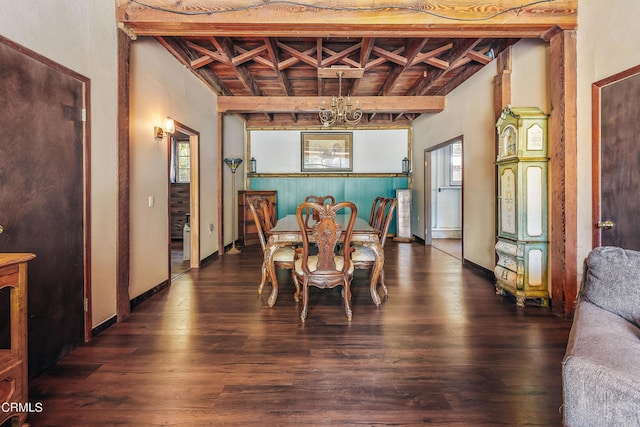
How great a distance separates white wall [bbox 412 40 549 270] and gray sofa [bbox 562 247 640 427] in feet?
8.04

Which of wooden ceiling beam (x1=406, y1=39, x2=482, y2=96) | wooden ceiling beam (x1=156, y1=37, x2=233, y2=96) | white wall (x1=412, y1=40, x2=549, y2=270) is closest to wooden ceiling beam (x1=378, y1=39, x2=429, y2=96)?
wooden ceiling beam (x1=406, y1=39, x2=482, y2=96)

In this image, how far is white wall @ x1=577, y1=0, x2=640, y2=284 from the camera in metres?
2.31

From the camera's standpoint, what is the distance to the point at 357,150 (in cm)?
792

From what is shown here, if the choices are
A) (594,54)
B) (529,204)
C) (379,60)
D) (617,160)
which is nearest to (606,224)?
(617,160)

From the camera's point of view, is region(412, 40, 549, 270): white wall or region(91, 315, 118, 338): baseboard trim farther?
region(412, 40, 549, 270): white wall

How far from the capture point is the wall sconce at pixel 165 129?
3553 mm

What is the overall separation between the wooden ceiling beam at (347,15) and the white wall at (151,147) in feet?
2.07

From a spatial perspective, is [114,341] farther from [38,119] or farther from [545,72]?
[545,72]

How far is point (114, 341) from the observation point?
95.1 inches

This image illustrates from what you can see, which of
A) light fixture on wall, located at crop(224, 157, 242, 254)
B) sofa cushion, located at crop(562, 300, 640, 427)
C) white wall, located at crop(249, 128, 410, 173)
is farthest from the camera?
white wall, located at crop(249, 128, 410, 173)

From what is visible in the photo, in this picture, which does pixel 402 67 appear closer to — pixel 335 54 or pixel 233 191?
pixel 335 54

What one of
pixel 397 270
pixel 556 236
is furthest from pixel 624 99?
pixel 397 270

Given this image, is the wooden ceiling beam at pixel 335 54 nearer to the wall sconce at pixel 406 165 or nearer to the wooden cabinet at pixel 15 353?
the wooden cabinet at pixel 15 353

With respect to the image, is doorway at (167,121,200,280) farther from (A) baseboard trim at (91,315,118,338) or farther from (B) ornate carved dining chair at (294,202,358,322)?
(B) ornate carved dining chair at (294,202,358,322)
